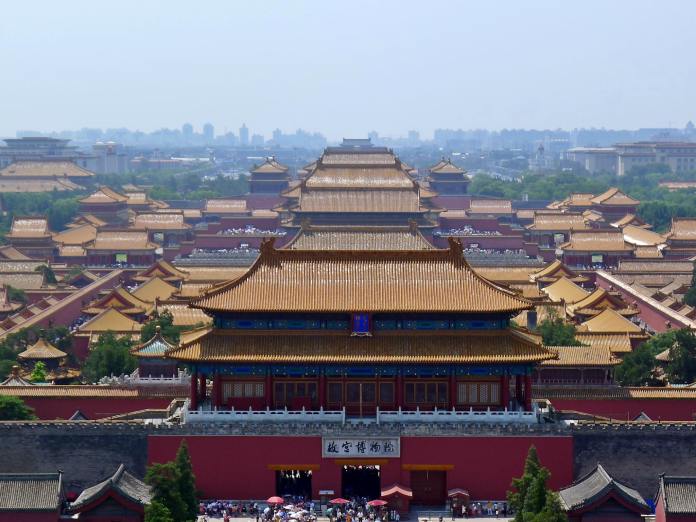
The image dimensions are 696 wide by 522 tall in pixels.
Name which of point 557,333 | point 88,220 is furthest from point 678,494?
point 88,220

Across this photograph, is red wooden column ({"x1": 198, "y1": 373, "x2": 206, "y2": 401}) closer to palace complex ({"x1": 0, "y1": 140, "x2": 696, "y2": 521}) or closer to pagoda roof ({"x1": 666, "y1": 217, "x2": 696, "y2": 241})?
palace complex ({"x1": 0, "y1": 140, "x2": 696, "y2": 521})

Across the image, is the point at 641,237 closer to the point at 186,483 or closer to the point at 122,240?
the point at 122,240

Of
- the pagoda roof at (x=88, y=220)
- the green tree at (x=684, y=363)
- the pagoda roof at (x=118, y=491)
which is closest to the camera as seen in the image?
the pagoda roof at (x=118, y=491)

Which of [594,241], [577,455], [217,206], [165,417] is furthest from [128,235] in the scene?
[577,455]

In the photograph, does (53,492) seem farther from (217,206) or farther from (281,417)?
(217,206)

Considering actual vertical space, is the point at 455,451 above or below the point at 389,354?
below

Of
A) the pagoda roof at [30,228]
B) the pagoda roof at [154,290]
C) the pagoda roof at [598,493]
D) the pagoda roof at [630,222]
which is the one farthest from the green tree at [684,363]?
the pagoda roof at [30,228]

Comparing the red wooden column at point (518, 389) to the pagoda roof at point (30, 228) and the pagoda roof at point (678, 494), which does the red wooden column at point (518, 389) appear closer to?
the pagoda roof at point (678, 494)
